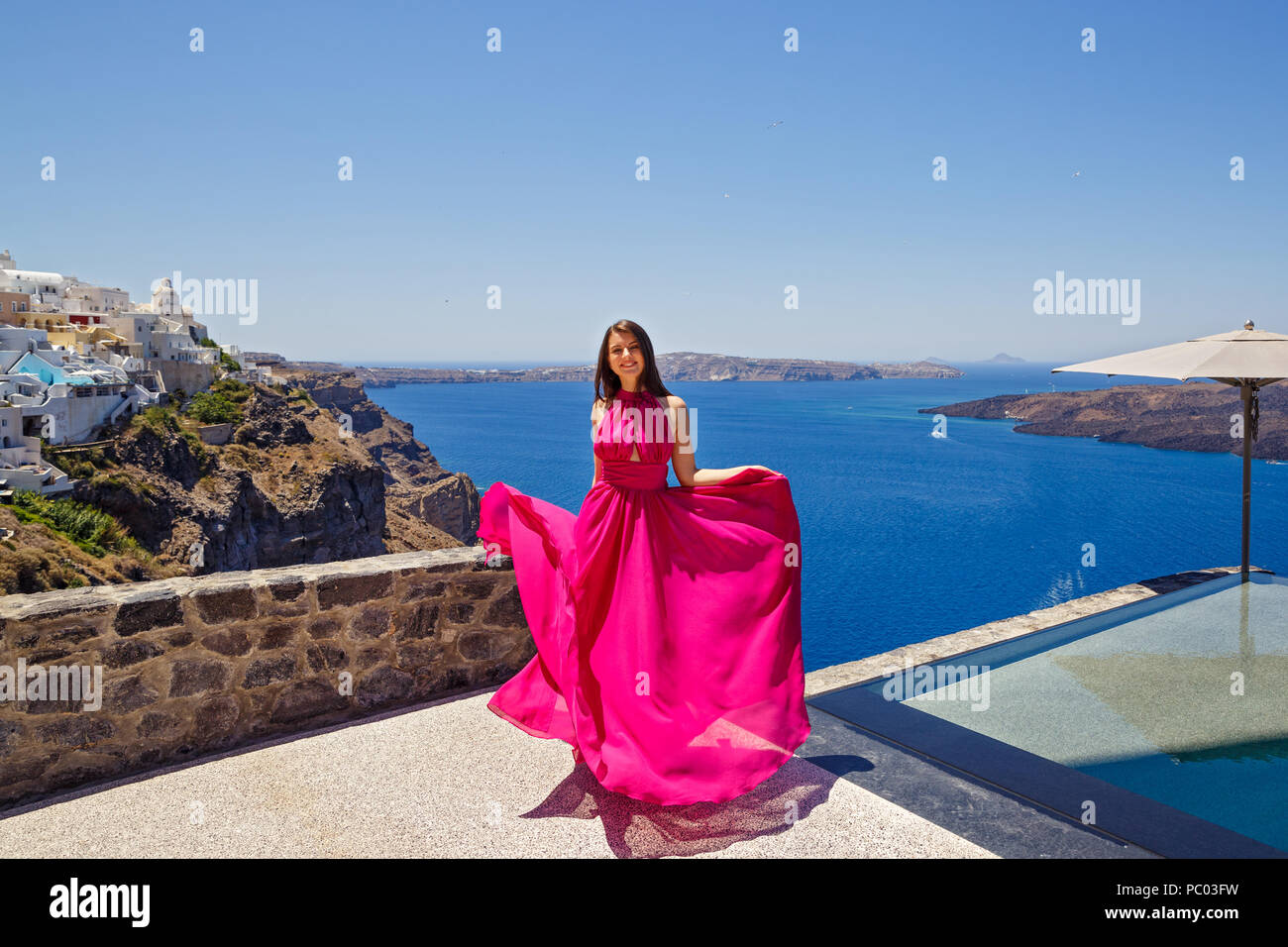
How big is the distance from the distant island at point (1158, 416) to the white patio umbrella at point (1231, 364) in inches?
2763

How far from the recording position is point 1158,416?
8088cm

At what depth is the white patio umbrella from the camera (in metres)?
4.99

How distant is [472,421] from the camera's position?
11656 centimetres

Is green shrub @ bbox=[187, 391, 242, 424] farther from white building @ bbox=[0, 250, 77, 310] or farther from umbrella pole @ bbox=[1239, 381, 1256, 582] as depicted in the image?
umbrella pole @ bbox=[1239, 381, 1256, 582]

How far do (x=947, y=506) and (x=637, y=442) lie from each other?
56.2 meters

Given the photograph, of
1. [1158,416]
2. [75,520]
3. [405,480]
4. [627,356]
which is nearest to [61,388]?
[75,520]

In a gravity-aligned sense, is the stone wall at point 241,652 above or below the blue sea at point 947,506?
above

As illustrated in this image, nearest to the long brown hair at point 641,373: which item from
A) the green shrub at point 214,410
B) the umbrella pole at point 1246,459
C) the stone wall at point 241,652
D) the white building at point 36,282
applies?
the stone wall at point 241,652

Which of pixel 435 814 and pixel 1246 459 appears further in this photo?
pixel 1246 459

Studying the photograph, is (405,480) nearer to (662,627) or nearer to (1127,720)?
(662,627)

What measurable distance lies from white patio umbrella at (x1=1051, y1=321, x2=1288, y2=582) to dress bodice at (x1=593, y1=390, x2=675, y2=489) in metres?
3.84

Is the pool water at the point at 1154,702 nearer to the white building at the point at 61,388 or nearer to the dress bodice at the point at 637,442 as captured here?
the dress bodice at the point at 637,442

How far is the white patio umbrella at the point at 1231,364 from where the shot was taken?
16.4 ft
